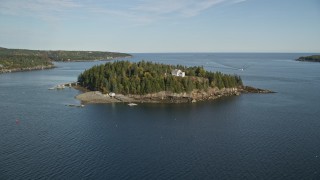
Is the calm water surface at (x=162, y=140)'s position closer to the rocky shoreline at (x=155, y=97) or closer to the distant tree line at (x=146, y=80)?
the rocky shoreline at (x=155, y=97)

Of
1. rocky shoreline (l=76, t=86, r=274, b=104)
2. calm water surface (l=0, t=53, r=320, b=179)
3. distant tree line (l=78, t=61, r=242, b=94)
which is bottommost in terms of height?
calm water surface (l=0, t=53, r=320, b=179)

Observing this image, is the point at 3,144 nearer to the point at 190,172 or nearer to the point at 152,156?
the point at 152,156

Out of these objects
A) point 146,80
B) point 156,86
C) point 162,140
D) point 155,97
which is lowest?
point 162,140

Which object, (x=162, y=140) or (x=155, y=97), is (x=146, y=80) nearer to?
(x=155, y=97)

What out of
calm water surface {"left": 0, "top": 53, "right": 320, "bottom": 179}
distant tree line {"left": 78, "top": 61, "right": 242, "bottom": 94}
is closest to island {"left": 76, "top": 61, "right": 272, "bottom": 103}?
distant tree line {"left": 78, "top": 61, "right": 242, "bottom": 94}

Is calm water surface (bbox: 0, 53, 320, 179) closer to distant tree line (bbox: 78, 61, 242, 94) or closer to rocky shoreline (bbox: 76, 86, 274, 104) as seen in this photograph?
rocky shoreline (bbox: 76, 86, 274, 104)

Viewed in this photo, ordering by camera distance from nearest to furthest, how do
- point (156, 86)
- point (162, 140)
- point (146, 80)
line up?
1. point (162, 140)
2. point (156, 86)
3. point (146, 80)

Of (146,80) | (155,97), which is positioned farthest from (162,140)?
(146,80)
